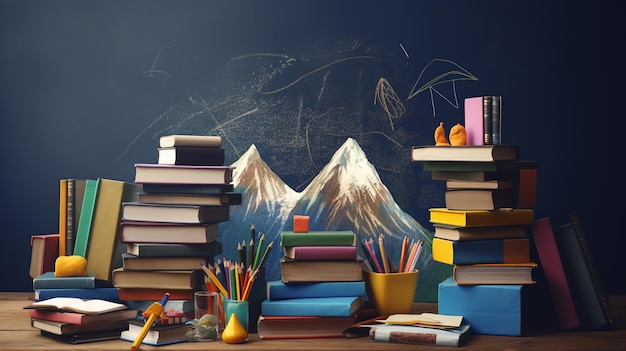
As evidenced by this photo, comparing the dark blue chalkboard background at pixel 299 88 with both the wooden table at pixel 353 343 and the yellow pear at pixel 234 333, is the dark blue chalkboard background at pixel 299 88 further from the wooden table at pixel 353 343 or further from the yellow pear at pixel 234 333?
the yellow pear at pixel 234 333

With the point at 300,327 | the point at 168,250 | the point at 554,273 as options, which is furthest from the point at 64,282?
the point at 554,273

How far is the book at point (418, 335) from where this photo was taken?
1782mm

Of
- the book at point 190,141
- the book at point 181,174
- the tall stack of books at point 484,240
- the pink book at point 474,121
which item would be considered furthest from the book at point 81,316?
the pink book at point 474,121

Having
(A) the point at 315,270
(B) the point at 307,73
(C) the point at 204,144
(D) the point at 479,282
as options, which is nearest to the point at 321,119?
(B) the point at 307,73

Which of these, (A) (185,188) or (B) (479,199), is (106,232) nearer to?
(A) (185,188)

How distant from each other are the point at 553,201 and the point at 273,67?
0.97 metres

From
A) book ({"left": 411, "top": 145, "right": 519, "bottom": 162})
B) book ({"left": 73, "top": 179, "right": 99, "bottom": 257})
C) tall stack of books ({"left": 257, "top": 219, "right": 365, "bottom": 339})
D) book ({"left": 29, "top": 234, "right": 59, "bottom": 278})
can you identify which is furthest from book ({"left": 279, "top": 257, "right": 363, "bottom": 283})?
book ({"left": 29, "top": 234, "right": 59, "bottom": 278})

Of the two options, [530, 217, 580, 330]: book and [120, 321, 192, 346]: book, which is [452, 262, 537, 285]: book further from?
[120, 321, 192, 346]: book

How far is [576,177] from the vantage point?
2334 mm

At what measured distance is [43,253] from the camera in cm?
223

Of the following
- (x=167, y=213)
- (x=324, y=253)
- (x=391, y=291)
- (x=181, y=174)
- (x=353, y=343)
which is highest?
(x=181, y=174)

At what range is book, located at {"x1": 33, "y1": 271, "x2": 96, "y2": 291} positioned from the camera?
2.04 m

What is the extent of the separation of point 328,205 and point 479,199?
567 mm

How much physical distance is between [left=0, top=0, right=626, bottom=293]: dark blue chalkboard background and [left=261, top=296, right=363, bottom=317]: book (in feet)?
1.86
